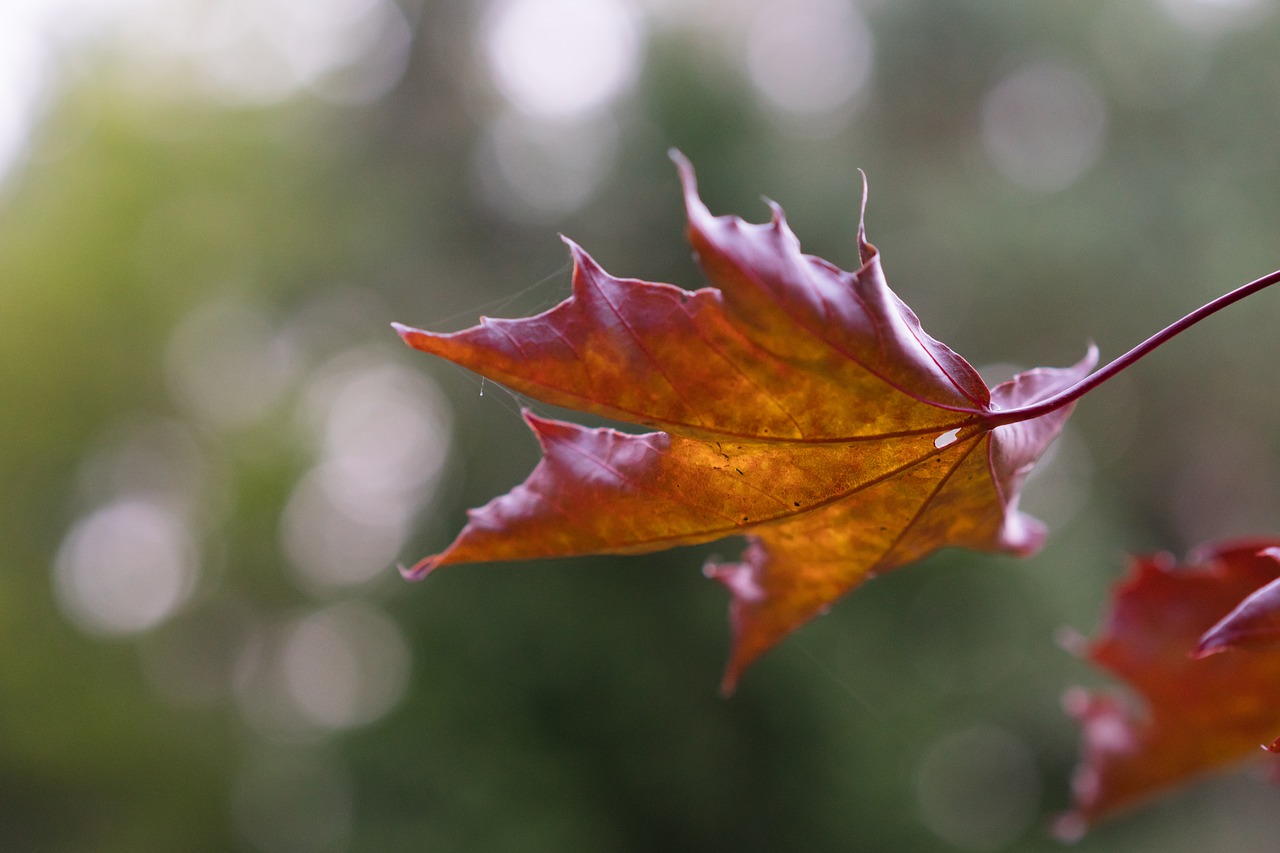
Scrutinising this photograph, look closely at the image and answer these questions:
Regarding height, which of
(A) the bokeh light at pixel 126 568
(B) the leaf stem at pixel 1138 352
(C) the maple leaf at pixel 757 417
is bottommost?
(A) the bokeh light at pixel 126 568

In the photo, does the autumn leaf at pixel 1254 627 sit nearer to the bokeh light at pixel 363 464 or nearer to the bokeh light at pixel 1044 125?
the bokeh light at pixel 363 464

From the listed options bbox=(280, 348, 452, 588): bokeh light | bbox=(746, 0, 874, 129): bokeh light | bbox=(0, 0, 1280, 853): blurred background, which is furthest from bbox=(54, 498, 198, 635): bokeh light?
bbox=(746, 0, 874, 129): bokeh light

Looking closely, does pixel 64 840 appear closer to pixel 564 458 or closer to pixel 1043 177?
pixel 564 458

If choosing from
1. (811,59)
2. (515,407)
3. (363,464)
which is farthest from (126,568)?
(811,59)

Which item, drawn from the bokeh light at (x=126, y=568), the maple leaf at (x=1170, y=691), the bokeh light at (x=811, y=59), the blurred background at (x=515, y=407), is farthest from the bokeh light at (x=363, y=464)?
the maple leaf at (x=1170, y=691)

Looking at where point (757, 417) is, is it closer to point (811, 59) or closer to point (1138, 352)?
point (1138, 352)
